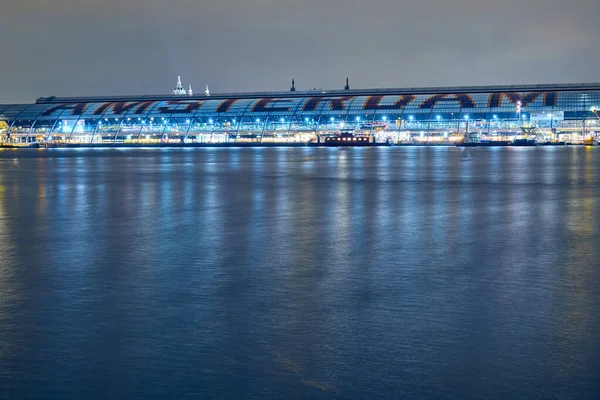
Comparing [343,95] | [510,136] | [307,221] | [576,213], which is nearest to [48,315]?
[307,221]

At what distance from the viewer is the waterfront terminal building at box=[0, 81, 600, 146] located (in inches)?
5728

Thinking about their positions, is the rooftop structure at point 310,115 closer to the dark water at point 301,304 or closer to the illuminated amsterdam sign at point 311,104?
the illuminated amsterdam sign at point 311,104

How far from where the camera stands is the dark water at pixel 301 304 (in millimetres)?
8305

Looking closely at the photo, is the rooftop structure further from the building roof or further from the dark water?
the dark water

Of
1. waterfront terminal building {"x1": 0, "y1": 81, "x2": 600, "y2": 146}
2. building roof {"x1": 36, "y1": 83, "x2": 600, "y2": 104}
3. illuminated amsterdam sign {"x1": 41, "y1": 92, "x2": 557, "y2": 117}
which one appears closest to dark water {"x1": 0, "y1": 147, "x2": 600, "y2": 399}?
waterfront terminal building {"x1": 0, "y1": 81, "x2": 600, "y2": 146}

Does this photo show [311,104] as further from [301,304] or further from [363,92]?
[301,304]

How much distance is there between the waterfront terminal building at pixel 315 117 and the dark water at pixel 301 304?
126 metres

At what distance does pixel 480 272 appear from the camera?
46.8 feet

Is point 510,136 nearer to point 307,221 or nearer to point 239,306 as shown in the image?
point 307,221

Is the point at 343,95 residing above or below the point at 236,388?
above

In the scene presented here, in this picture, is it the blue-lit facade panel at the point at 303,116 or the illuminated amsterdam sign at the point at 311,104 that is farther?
the illuminated amsterdam sign at the point at 311,104

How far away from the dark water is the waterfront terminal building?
4980 inches

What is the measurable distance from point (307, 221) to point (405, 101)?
448 ft

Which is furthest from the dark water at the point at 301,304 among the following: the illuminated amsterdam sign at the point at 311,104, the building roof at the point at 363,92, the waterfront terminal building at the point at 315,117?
the building roof at the point at 363,92
